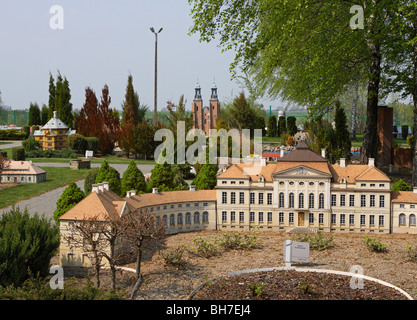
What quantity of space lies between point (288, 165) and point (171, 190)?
8.54m

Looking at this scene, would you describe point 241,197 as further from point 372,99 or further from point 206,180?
point 372,99

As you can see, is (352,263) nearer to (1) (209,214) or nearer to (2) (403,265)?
(2) (403,265)

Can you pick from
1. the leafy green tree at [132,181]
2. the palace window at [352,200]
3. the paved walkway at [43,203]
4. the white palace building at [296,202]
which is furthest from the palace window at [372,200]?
the paved walkway at [43,203]

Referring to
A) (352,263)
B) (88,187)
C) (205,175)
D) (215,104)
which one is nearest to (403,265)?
(352,263)

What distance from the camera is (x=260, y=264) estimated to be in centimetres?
2484

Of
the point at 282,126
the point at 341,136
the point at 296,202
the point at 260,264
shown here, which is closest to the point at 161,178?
the point at 296,202

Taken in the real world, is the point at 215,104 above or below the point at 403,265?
above

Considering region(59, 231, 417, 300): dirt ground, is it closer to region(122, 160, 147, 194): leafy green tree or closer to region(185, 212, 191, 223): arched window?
region(185, 212, 191, 223): arched window

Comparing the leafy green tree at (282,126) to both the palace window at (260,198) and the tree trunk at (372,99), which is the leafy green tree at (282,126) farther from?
the palace window at (260,198)

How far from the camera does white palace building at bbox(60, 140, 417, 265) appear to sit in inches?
1246

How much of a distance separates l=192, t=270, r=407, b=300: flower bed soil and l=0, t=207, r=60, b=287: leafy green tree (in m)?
7.72

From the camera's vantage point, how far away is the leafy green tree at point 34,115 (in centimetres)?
9212

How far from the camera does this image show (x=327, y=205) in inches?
1257

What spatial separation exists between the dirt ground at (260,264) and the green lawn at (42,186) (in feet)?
53.2
